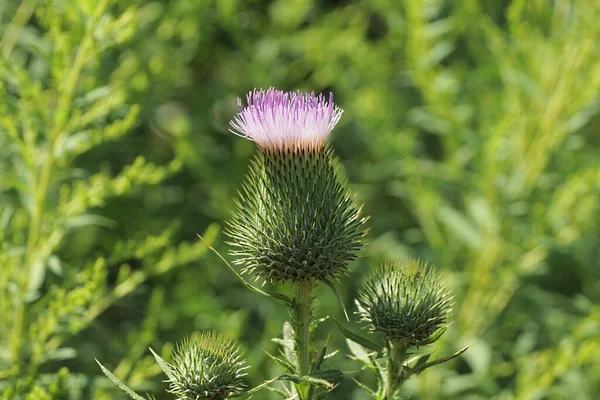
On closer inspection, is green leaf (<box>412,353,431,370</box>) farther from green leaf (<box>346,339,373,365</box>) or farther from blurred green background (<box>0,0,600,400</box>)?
blurred green background (<box>0,0,600,400</box>)

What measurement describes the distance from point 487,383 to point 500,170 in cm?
89

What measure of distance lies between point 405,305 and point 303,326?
25 centimetres

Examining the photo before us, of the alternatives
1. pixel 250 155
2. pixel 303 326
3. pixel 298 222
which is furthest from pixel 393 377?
pixel 250 155

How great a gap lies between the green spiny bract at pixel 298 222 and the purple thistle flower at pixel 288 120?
1.0 inches

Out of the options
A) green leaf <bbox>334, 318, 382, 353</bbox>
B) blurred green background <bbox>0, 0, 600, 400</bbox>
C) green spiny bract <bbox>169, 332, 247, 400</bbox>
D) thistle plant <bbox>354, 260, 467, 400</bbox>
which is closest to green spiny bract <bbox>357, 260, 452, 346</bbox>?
thistle plant <bbox>354, 260, 467, 400</bbox>

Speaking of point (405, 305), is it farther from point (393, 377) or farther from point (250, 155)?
point (250, 155)

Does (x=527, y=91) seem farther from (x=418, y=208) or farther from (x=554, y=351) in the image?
(x=554, y=351)

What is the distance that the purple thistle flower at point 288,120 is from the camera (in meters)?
1.73

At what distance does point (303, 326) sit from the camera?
1.61 meters

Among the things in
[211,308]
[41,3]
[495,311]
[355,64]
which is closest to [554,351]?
[495,311]

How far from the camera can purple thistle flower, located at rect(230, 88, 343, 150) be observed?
173cm

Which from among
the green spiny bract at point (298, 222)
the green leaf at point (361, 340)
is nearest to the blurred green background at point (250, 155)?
the green spiny bract at point (298, 222)

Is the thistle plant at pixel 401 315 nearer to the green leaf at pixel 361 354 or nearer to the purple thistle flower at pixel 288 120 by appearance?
the green leaf at pixel 361 354

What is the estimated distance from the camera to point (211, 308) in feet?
10.7
